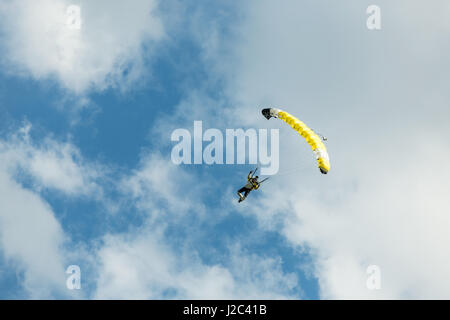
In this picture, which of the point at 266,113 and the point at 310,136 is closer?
the point at 310,136

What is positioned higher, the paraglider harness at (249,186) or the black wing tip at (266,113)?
the black wing tip at (266,113)

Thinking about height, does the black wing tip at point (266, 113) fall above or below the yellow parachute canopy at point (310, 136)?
above

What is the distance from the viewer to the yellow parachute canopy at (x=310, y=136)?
4597cm

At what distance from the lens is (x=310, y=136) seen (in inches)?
1884

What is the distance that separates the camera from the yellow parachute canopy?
46.0 meters

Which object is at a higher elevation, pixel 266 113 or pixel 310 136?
pixel 266 113

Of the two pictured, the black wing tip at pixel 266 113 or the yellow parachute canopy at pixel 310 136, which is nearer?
the yellow parachute canopy at pixel 310 136
